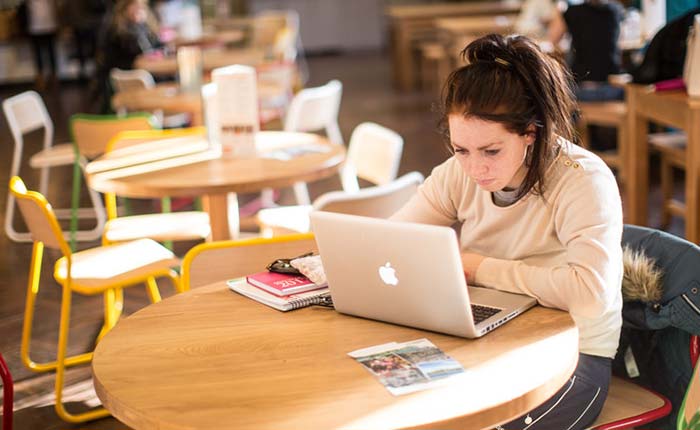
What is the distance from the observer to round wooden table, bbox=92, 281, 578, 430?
159 centimetres

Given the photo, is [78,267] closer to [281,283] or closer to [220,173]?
[220,173]

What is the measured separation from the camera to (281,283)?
2.18m

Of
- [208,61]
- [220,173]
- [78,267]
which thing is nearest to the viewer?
[78,267]

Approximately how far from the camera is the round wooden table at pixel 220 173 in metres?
3.54

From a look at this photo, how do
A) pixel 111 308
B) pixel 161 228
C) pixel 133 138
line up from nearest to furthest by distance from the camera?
1. pixel 111 308
2. pixel 161 228
3. pixel 133 138

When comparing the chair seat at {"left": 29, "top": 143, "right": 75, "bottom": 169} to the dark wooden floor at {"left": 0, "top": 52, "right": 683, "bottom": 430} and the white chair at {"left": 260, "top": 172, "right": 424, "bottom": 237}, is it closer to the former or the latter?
the dark wooden floor at {"left": 0, "top": 52, "right": 683, "bottom": 430}

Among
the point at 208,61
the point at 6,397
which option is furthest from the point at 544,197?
the point at 208,61

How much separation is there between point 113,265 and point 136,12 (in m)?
5.53

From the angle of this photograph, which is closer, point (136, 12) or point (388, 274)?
point (388, 274)

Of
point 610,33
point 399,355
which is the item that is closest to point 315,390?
point 399,355

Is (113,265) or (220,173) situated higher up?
(220,173)

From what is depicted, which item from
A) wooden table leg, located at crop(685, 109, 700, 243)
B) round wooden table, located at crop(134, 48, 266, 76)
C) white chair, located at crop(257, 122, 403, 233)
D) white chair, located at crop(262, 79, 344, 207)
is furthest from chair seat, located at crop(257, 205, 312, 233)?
round wooden table, located at crop(134, 48, 266, 76)

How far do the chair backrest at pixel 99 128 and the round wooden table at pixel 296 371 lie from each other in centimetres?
286

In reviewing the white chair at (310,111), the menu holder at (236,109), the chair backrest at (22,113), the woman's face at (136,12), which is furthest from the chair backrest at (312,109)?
the woman's face at (136,12)
